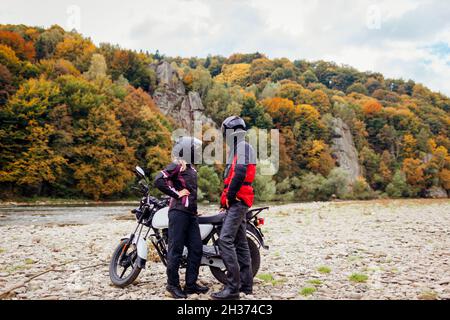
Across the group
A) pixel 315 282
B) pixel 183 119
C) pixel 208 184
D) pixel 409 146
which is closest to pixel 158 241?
pixel 315 282

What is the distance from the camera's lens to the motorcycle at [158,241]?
6.29 meters

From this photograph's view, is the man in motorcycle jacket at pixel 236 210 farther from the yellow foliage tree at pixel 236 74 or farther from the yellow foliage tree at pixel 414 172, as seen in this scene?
the yellow foliage tree at pixel 236 74

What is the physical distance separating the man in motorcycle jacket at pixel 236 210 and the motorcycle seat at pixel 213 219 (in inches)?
10.3

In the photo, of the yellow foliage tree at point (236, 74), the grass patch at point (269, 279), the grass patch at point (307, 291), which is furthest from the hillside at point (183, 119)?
the grass patch at point (307, 291)

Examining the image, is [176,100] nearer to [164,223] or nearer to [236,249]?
[164,223]

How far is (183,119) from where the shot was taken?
7469 centimetres

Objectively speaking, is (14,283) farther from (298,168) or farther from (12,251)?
(298,168)

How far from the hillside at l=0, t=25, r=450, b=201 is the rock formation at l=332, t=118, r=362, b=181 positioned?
35 centimetres

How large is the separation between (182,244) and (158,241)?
65 centimetres

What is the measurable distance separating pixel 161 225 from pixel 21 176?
39.2 meters

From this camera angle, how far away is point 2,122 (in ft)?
134

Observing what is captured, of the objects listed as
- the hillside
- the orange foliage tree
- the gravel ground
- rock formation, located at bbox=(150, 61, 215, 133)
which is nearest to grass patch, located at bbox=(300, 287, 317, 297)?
the gravel ground

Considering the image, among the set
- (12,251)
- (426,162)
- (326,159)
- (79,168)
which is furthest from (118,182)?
(426,162)

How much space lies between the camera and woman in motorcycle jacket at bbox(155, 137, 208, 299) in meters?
5.88
